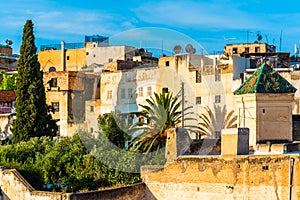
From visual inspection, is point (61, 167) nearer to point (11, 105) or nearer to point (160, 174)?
point (160, 174)

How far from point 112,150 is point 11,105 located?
1783 cm

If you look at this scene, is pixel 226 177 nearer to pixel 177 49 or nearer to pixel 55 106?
pixel 177 49

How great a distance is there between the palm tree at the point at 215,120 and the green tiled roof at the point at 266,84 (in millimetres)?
4627

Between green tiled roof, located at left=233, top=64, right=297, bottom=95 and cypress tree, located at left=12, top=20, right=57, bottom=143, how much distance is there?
37.9 feet

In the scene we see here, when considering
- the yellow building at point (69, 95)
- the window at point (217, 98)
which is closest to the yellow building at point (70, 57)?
the yellow building at point (69, 95)

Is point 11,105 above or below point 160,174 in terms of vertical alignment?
above

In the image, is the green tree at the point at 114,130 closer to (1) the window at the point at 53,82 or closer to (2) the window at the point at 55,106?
(2) the window at the point at 55,106

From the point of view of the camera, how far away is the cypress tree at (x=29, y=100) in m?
33.6

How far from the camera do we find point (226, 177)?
22969 millimetres

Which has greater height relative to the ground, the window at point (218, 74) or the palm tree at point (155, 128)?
the window at point (218, 74)

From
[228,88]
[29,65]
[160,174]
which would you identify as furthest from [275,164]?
[29,65]

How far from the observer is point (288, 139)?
27172 millimetres

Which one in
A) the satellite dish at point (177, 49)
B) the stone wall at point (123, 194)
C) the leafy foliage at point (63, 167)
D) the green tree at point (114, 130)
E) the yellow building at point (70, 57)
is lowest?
the stone wall at point (123, 194)

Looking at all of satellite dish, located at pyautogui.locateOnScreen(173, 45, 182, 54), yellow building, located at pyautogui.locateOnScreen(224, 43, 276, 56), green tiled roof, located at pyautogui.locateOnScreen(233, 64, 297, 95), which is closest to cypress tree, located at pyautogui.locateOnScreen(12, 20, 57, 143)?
satellite dish, located at pyautogui.locateOnScreen(173, 45, 182, 54)
